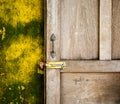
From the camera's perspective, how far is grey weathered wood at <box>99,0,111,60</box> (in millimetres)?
2629

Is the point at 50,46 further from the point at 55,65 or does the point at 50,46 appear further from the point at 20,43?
the point at 20,43

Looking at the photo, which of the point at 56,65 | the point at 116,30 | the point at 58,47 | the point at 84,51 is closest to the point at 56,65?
the point at 56,65

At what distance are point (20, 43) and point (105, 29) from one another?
28.3 inches

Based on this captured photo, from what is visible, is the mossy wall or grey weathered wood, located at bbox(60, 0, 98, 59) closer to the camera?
grey weathered wood, located at bbox(60, 0, 98, 59)

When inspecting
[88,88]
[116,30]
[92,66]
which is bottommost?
[88,88]

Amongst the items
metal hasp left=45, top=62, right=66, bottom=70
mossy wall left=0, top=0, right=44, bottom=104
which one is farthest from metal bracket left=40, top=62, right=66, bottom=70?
mossy wall left=0, top=0, right=44, bottom=104

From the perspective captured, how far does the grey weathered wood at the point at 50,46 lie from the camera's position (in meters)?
2.62

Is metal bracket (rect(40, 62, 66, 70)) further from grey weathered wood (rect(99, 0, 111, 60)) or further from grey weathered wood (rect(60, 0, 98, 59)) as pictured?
grey weathered wood (rect(99, 0, 111, 60))

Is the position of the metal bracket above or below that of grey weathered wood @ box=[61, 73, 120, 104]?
above

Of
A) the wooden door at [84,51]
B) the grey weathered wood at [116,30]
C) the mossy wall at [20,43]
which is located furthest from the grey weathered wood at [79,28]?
the mossy wall at [20,43]

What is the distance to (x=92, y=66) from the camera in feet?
8.63

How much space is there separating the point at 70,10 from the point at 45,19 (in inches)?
8.2

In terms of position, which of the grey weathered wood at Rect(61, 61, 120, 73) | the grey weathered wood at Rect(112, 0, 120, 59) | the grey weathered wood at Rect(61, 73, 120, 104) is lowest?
the grey weathered wood at Rect(61, 73, 120, 104)

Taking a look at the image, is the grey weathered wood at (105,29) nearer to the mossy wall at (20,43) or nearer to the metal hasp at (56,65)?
the metal hasp at (56,65)
